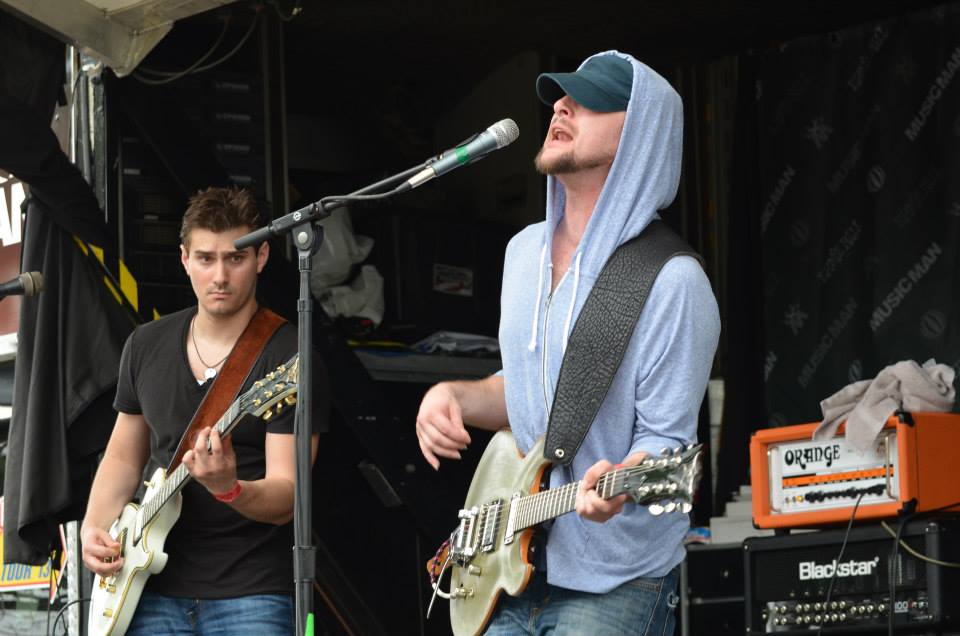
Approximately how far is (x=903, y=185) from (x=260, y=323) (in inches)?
132

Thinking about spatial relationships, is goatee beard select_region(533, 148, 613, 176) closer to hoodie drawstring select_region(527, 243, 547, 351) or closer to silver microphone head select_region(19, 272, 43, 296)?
hoodie drawstring select_region(527, 243, 547, 351)

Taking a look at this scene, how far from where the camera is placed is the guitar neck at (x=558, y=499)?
8.13 feet

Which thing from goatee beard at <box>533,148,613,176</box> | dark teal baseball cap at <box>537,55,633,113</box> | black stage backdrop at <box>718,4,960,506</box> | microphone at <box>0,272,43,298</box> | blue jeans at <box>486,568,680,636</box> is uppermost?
black stage backdrop at <box>718,4,960,506</box>

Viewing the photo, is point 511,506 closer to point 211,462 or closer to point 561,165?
point 561,165

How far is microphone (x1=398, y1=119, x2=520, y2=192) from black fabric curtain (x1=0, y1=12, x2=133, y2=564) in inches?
91.6

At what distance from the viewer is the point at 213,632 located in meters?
3.55

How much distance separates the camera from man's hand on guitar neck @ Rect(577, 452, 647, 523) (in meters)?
2.48

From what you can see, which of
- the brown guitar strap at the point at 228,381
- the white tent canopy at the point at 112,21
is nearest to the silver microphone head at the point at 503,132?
the brown guitar strap at the point at 228,381

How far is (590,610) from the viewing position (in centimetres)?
263

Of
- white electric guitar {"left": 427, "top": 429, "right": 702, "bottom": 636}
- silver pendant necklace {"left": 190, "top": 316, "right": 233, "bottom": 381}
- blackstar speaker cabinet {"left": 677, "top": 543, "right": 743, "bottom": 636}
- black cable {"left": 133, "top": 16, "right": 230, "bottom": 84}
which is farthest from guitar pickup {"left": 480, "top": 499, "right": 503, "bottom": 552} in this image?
black cable {"left": 133, "top": 16, "right": 230, "bottom": 84}

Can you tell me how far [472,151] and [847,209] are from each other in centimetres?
394

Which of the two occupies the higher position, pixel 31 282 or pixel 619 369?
pixel 31 282

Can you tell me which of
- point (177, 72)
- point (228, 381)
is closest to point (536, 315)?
point (228, 381)

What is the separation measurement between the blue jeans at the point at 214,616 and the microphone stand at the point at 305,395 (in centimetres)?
71
